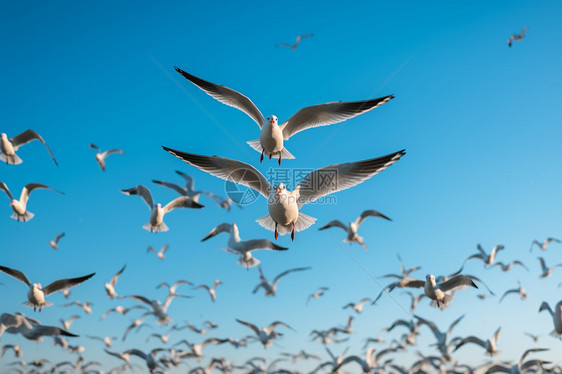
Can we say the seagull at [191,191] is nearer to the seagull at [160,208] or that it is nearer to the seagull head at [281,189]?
the seagull at [160,208]

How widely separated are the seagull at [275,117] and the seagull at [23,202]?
6742mm

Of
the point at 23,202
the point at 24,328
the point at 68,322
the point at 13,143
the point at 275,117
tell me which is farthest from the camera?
the point at 68,322

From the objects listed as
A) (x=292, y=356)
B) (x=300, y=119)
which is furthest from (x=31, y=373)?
(x=300, y=119)

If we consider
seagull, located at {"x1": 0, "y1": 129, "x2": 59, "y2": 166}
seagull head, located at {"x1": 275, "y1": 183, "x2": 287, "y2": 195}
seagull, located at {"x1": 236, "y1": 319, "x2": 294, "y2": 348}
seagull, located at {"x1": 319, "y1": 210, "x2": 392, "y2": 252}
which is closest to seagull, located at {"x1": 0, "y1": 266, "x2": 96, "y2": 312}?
seagull, located at {"x1": 0, "y1": 129, "x2": 59, "y2": 166}

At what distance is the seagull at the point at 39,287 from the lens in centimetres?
977

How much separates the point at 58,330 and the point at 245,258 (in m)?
5.39

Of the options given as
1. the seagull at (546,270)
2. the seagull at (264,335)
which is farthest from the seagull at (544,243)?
the seagull at (264,335)

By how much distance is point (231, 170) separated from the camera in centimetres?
751

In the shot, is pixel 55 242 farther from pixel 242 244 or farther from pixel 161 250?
pixel 242 244

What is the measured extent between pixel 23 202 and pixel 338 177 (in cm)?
1005

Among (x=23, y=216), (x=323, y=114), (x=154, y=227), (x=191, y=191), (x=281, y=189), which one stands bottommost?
(x=281, y=189)

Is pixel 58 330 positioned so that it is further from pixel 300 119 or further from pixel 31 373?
pixel 31 373

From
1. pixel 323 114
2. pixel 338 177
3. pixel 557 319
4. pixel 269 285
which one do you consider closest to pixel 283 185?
pixel 338 177

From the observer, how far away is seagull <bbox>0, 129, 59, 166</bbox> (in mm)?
11867
